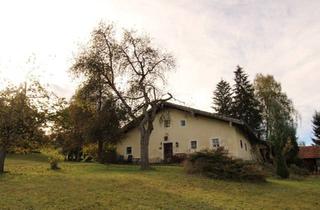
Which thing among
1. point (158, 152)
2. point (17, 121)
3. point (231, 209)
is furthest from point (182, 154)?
point (231, 209)

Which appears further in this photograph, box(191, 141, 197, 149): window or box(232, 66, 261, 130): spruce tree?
box(232, 66, 261, 130): spruce tree

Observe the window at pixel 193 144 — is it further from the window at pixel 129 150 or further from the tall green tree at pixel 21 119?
the tall green tree at pixel 21 119

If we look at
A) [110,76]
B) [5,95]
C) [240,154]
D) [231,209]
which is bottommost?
[231,209]

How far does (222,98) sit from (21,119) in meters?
42.2

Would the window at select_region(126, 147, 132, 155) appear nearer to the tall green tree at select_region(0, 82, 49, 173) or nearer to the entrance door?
the entrance door

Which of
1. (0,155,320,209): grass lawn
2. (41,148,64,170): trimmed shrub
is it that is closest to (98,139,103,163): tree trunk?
(41,148,64,170): trimmed shrub

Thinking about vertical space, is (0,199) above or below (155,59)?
below

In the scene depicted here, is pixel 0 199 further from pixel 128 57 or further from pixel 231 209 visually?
pixel 128 57

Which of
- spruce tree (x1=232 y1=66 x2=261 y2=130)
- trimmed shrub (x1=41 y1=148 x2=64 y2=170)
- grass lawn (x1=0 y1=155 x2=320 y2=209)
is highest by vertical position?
spruce tree (x1=232 y1=66 x2=261 y2=130)

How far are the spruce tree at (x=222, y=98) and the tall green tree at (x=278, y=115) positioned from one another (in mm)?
9433

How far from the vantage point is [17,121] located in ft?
62.3

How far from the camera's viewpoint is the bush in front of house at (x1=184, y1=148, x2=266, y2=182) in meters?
20.3

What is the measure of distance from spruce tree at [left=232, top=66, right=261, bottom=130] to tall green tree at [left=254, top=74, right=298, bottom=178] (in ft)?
9.05

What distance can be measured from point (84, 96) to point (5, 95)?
27.2ft
